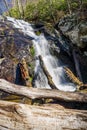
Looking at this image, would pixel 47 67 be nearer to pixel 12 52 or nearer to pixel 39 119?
pixel 12 52

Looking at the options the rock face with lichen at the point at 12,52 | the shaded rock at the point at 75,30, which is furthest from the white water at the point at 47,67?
the shaded rock at the point at 75,30

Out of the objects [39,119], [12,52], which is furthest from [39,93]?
[12,52]

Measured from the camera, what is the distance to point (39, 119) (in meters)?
3.11

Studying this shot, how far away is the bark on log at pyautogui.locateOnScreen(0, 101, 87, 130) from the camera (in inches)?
120

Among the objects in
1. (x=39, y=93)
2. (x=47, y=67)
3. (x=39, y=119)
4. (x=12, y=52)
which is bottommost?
(x=47, y=67)

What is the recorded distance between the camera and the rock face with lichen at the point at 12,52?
48.3 feet

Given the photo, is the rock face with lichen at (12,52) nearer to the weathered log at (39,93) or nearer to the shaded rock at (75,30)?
the shaded rock at (75,30)

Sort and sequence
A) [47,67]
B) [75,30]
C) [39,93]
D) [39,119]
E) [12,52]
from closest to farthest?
[39,119]
[39,93]
[75,30]
[47,67]
[12,52]

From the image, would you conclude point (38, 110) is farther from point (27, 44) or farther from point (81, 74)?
point (27, 44)

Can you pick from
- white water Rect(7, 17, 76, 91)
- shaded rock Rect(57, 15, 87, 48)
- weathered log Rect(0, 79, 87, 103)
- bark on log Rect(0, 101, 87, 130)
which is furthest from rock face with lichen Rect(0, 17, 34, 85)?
bark on log Rect(0, 101, 87, 130)

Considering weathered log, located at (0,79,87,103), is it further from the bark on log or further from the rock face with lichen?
the rock face with lichen

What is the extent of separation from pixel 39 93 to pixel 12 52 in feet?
38.0

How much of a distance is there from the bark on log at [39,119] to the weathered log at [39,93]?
3.52 ft

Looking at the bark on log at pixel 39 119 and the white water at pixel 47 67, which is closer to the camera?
the bark on log at pixel 39 119
